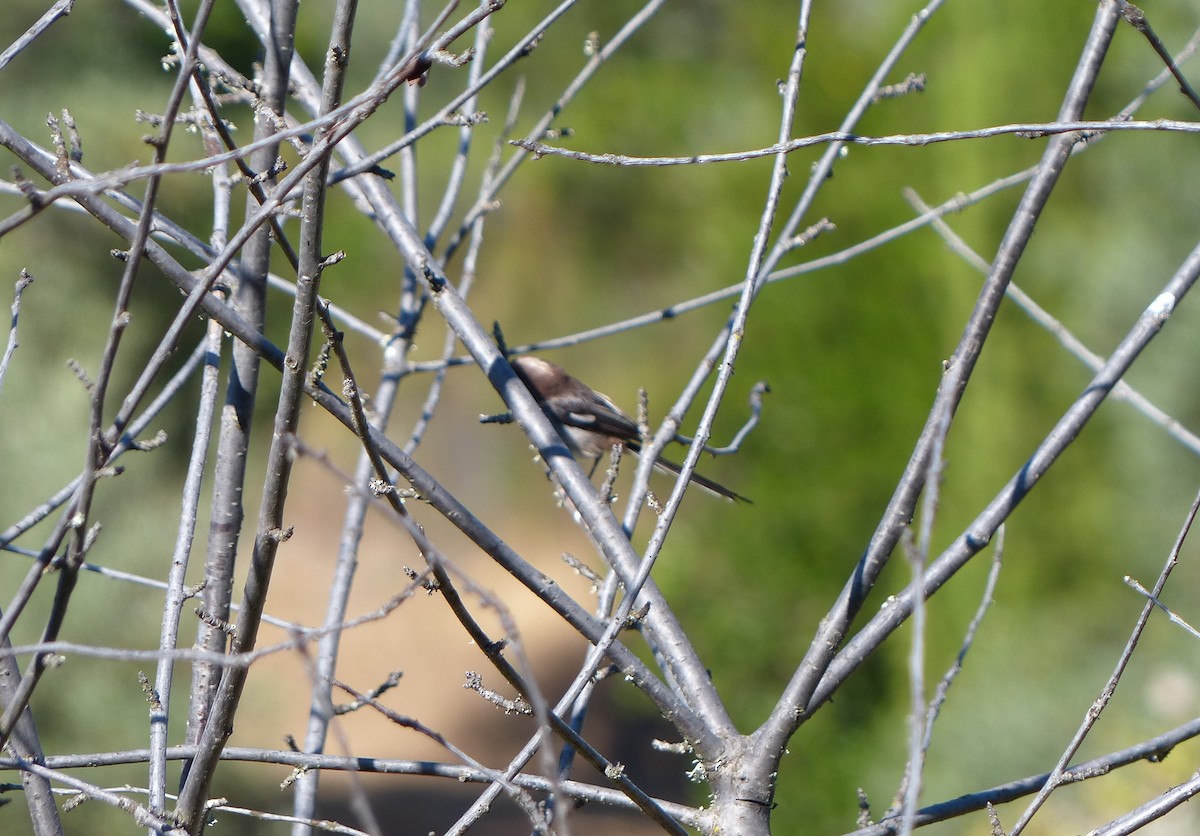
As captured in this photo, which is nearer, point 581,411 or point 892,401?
point 581,411

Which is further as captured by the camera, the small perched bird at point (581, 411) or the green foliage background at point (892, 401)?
the green foliage background at point (892, 401)

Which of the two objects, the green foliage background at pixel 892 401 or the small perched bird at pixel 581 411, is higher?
the green foliage background at pixel 892 401

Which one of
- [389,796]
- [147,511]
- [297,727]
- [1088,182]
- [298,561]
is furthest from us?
[298,561]

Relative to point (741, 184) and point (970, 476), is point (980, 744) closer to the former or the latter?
point (970, 476)

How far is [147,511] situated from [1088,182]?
691cm

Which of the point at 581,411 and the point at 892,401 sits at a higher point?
the point at 892,401

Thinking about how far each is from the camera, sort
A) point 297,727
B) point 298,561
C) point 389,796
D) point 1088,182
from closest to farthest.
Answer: point 1088,182
point 389,796
point 297,727
point 298,561

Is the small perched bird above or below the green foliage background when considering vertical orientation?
below

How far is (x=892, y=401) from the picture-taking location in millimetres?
7523

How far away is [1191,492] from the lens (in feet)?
21.3

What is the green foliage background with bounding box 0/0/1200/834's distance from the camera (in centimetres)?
603

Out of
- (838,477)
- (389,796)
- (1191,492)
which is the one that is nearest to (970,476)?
(838,477)

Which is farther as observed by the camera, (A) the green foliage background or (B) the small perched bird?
(A) the green foliage background

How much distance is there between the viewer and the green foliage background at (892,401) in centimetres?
603
